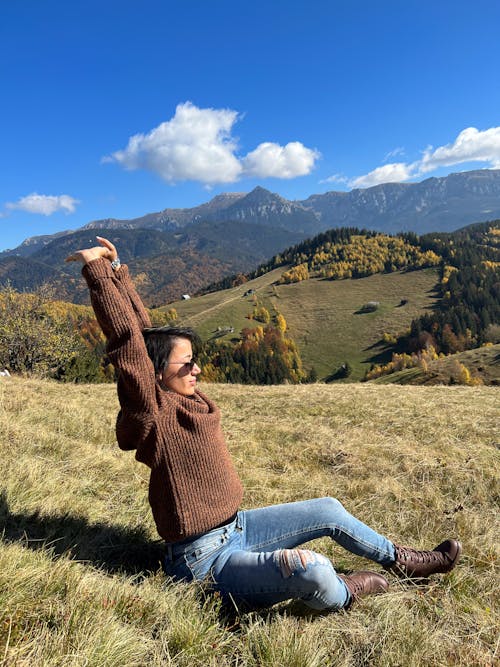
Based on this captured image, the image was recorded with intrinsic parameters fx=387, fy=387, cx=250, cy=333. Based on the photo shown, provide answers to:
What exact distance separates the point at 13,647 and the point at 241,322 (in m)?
159

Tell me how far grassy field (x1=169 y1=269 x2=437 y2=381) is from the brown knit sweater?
12049cm

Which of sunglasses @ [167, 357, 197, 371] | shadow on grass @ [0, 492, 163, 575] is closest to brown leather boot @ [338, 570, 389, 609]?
shadow on grass @ [0, 492, 163, 575]

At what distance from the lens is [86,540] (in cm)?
390

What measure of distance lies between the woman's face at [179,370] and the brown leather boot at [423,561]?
256 cm

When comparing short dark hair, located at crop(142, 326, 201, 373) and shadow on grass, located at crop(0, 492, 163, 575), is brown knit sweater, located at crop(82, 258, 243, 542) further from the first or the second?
shadow on grass, located at crop(0, 492, 163, 575)

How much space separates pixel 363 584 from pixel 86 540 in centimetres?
269

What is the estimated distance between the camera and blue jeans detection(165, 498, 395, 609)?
117 inches

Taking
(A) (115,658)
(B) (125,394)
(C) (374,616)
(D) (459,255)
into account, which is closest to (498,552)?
(C) (374,616)

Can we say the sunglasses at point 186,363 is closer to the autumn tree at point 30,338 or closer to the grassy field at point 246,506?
the grassy field at point 246,506

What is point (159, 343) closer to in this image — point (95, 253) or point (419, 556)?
point (95, 253)

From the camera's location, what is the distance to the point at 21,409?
333 inches

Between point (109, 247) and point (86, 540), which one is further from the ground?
point (109, 247)

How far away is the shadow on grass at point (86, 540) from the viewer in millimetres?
3553

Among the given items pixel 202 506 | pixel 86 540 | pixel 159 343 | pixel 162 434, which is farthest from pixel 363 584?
pixel 159 343
